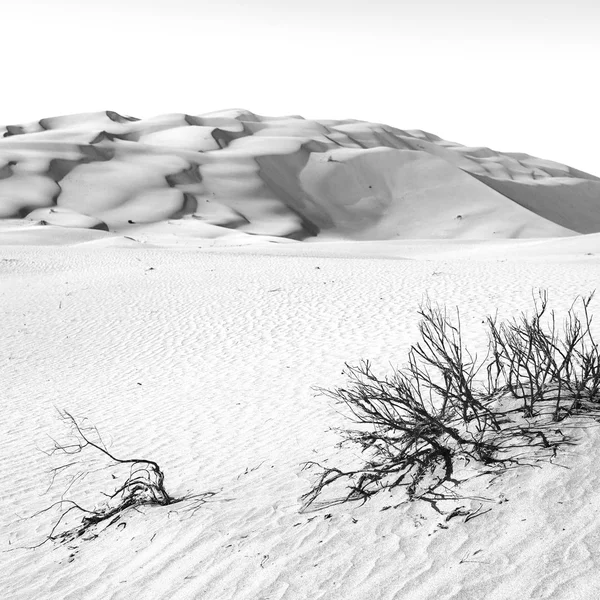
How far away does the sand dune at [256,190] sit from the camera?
2108 inches

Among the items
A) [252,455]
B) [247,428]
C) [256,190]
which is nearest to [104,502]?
[252,455]

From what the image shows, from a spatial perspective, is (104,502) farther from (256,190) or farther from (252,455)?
(256,190)

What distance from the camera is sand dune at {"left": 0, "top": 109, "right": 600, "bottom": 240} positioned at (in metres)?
53.5

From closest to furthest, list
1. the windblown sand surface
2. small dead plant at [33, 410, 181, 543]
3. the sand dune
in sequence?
the windblown sand surface → small dead plant at [33, 410, 181, 543] → the sand dune

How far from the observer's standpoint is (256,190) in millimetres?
62156

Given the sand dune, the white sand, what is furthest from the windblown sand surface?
the sand dune

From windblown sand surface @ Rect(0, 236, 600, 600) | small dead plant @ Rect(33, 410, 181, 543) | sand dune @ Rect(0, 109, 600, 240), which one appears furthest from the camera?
sand dune @ Rect(0, 109, 600, 240)

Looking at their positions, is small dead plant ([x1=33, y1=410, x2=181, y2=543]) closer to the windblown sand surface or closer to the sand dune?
the windblown sand surface

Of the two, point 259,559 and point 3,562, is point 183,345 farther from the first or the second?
point 259,559

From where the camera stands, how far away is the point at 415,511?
3.37m

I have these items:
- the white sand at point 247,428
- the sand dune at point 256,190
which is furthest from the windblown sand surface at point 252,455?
the sand dune at point 256,190

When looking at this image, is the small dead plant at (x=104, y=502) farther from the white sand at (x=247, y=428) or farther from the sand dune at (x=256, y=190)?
the sand dune at (x=256, y=190)

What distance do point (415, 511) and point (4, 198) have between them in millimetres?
53493

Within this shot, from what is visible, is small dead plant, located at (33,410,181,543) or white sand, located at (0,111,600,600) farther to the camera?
small dead plant, located at (33,410,181,543)
